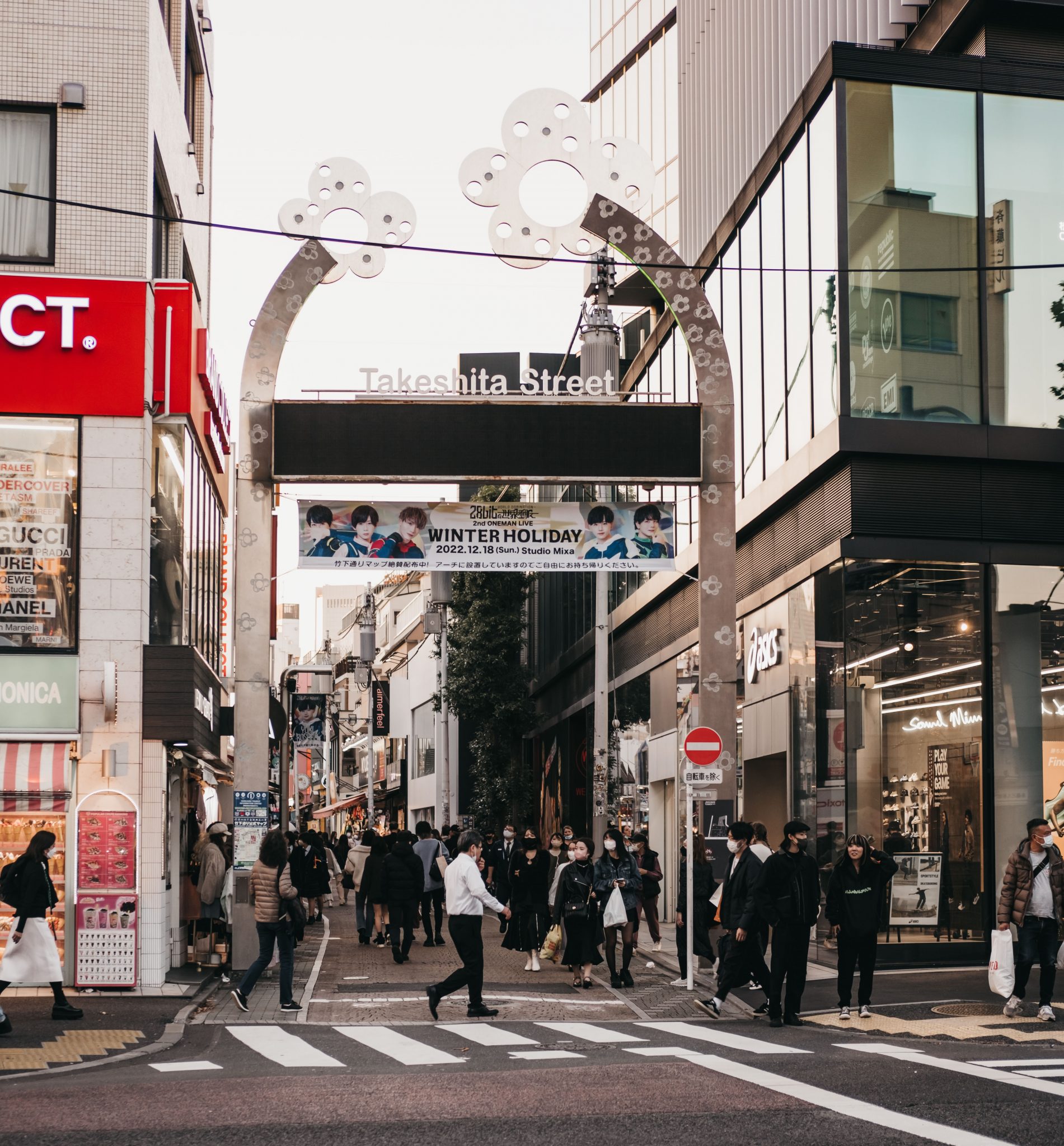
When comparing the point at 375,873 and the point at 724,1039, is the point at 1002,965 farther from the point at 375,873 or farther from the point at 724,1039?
the point at 375,873

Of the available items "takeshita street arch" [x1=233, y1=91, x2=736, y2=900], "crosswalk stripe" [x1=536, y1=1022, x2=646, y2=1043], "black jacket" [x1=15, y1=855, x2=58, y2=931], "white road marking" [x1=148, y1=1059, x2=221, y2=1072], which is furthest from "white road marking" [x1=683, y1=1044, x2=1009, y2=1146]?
"takeshita street arch" [x1=233, y1=91, x2=736, y2=900]

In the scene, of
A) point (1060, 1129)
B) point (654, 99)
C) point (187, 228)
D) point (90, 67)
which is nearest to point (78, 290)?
point (90, 67)

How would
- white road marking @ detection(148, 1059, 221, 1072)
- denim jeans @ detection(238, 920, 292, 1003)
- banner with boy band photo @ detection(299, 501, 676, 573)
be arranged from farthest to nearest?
banner with boy band photo @ detection(299, 501, 676, 573) → denim jeans @ detection(238, 920, 292, 1003) → white road marking @ detection(148, 1059, 221, 1072)

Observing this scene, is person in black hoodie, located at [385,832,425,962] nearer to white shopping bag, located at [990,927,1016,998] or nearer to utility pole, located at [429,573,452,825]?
white shopping bag, located at [990,927,1016,998]

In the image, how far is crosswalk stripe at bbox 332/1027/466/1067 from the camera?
1211 centimetres

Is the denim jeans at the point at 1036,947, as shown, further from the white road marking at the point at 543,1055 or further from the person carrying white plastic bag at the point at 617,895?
the person carrying white plastic bag at the point at 617,895

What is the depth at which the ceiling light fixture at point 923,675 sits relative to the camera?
789 inches

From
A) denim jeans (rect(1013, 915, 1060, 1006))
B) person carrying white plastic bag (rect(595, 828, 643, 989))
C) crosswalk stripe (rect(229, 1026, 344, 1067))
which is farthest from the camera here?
person carrying white plastic bag (rect(595, 828, 643, 989))

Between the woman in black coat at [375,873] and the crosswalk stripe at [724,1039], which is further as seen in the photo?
the woman in black coat at [375,873]

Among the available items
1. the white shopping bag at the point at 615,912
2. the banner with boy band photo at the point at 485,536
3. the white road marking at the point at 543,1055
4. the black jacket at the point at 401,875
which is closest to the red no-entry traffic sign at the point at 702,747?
the white shopping bag at the point at 615,912

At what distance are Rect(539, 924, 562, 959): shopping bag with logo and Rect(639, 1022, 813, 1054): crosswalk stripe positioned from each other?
20.4 ft

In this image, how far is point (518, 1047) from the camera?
13.0 meters

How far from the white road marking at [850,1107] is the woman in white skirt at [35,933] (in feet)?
20.7

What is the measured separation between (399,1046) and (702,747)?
255 inches
